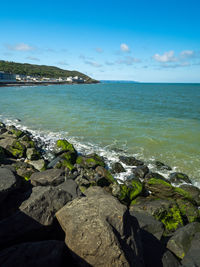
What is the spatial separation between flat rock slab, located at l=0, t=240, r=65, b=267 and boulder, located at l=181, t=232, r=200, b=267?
3.22 metres

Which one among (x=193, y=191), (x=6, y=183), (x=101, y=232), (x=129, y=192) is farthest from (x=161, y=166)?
(x=6, y=183)

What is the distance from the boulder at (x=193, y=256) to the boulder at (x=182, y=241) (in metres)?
0.16

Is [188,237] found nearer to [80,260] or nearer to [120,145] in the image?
[80,260]

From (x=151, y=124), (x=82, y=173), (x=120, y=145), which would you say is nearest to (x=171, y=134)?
(x=151, y=124)

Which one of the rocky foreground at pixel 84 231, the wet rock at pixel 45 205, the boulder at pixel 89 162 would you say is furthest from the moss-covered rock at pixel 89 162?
the wet rock at pixel 45 205

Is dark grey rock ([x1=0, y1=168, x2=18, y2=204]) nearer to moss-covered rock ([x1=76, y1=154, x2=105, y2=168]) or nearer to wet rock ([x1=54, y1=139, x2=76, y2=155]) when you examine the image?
moss-covered rock ([x1=76, y1=154, x2=105, y2=168])

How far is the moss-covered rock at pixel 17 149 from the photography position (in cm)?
1256

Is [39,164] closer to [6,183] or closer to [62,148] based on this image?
[62,148]

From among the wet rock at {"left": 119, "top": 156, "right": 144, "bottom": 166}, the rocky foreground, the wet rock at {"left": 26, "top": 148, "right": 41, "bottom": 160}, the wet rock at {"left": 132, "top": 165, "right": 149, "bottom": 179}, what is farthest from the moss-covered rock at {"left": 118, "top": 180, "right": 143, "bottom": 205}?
the wet rock at {"left": 26, "top": 148, "right": 41, "bottom": 160}

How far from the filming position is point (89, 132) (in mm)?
20156

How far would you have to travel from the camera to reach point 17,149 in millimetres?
12852

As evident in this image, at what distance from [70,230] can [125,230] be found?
1.17 metres

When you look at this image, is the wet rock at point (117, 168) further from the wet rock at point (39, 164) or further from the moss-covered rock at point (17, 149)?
the moss-covered rock at point (17, 149)

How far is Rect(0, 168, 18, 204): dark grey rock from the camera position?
501 cm
